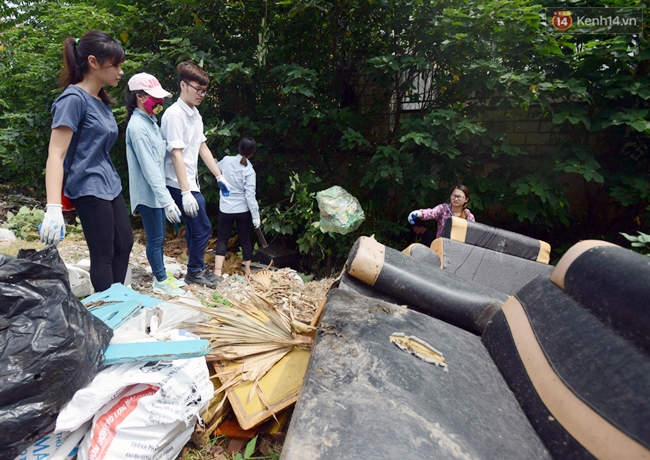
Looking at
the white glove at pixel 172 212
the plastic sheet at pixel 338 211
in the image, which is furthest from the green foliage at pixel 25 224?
the plastic sheet at pixel 338 211

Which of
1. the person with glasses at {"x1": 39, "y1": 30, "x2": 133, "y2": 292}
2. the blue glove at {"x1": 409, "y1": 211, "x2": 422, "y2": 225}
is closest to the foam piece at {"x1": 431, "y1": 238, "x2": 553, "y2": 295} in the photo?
the blue glove at {"x1": 409, "y1": 211, "x2": 422, "y2": 225}

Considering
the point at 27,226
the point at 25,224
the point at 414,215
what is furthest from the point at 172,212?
the point at 25,224

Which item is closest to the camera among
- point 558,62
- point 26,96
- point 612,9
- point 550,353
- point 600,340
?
point 600,340

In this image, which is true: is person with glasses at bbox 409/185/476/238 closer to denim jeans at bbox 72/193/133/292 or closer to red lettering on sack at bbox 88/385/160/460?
denim jeans at bbox 72/193/133/292

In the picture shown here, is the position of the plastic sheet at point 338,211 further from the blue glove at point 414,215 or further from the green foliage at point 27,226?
the green foliage at point 27,226

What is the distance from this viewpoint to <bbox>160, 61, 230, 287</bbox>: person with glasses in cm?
295

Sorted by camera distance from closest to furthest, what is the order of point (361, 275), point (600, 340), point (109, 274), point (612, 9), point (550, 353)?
point (600, 340) < point (550, 353) < point (361, 275) < point (109, 274) < point (612, 9)

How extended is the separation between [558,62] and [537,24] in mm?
503

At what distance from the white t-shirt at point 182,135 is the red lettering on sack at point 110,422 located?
6.40 feet

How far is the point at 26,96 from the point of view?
6.23m

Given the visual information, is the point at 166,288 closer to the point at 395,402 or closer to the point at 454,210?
the point at 395,402

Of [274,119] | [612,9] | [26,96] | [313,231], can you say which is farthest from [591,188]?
[26,96]

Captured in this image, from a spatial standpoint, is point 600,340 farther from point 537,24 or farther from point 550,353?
point 537,24

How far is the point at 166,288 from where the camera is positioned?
300cm
